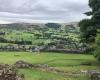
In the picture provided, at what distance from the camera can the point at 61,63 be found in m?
40.6

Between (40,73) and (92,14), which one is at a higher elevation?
(92,14)

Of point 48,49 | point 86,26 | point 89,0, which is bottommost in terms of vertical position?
point 48,49

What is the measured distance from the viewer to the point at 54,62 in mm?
41531

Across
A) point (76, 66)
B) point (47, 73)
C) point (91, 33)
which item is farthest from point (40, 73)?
point (91, 33)

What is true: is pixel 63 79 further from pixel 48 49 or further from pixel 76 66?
pixel 48 49

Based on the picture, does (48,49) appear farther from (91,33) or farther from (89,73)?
(89,73)

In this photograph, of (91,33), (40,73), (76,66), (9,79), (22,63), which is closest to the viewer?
(9,79)

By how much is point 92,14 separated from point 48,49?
19448mm

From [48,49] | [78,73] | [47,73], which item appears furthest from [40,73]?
[48,49]

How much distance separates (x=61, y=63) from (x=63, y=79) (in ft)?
37.0

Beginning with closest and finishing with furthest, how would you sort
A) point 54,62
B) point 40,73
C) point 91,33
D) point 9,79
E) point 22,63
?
point 9,79, point 40,73, point 22,63, point 54,62, point 91,33

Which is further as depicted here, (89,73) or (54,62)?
(54,62)

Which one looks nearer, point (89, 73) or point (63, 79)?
point (63, 79)

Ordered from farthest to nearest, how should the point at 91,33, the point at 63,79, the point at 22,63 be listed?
the point at 91,33 < the point at 22,63 < the point at 63,79
